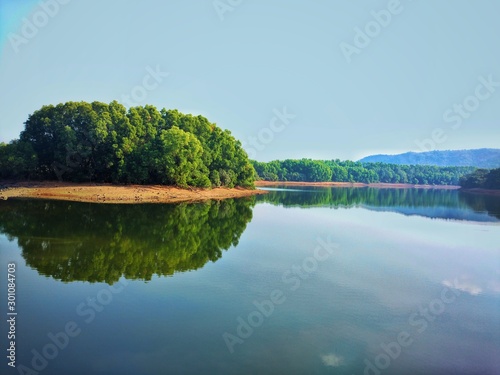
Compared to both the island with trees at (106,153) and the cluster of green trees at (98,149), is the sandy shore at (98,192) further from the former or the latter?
the cluster of green trees at (98,149)

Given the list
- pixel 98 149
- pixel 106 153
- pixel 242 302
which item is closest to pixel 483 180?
pixel 106 153

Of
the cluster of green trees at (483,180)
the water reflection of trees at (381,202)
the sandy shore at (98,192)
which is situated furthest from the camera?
the cluster of green trees at (483,180)

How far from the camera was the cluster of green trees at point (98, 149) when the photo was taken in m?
54.6

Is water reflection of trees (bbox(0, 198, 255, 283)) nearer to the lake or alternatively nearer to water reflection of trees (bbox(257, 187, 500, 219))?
the lake

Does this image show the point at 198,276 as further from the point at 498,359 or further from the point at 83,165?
the point at 83,165

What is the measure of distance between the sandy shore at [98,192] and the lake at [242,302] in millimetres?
18495

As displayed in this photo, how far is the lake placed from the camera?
9.55m

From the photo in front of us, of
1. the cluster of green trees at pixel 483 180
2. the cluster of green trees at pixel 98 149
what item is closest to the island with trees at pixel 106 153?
the cluster of green trees at pixel 98 149

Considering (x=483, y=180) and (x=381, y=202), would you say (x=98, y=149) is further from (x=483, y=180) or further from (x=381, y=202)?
(x=483, y=180)

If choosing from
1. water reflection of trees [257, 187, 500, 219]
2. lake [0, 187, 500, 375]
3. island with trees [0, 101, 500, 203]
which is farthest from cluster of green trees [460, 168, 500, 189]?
lake [0, 187, 500, 375]

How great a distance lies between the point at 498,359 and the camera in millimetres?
10219

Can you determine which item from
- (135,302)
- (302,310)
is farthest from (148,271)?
(302,310)

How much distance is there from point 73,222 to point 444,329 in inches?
950

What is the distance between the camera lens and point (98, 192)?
4825 cm
